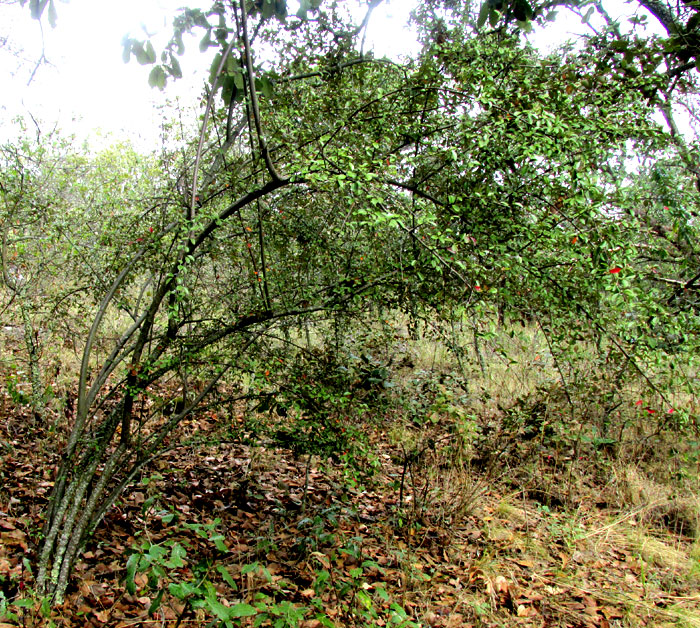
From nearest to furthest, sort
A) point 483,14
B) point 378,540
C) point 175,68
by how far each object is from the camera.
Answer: point 483,14 < point 175,68 < point 378,540

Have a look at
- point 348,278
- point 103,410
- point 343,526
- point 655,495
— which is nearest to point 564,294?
point 348,278

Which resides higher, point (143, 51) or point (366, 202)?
point (143, 51)

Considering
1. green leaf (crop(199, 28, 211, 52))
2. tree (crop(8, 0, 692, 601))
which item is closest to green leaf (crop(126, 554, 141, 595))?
tree (crop(8, 0, 692, 601))

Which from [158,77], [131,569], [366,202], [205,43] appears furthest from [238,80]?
[131,569]

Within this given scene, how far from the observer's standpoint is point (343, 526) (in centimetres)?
390

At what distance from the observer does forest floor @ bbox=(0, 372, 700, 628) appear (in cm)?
278

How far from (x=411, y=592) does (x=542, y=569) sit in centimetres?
103

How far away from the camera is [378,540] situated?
12.3ft

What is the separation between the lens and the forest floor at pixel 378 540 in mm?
2781

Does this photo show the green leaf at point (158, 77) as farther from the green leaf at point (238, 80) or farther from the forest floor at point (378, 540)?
the forest floor at point (378, 540)

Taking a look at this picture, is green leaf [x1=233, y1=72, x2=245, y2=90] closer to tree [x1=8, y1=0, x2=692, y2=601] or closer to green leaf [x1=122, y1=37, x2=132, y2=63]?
tree [x1=8, y1=0, x2=692, y2=601]

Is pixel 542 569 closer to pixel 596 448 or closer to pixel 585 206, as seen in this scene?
pixel 596 448

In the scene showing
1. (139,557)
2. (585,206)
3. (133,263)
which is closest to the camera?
(139,557)

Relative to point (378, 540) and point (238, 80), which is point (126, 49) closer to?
point (238, 80)
